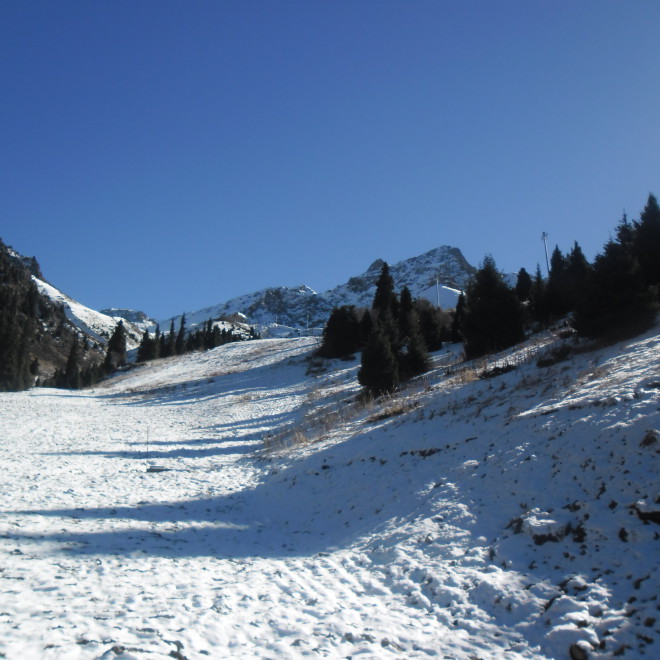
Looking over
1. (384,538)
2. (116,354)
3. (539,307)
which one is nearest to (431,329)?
(539,307)

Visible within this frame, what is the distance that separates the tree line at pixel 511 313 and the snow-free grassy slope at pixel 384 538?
106 inches

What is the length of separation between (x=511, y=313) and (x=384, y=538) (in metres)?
21.3

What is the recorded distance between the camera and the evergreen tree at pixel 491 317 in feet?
86.8

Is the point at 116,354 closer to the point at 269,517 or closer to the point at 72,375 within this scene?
the point at 72,375

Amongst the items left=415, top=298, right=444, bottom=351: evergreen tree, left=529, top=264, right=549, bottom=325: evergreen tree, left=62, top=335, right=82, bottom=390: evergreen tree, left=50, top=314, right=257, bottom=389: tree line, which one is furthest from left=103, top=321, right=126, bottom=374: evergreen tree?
left=529, top=264, right=549, bottom=325: evergreen tree

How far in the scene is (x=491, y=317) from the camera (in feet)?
86.9

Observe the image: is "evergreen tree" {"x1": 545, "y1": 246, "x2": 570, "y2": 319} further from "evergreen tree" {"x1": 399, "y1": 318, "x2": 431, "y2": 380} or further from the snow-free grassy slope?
the snow-free grassy slope

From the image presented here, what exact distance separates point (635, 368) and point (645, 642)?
799 cm

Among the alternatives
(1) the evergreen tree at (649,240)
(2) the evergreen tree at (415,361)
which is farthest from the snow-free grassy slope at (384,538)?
(1) the evergreen tree at (649,240)

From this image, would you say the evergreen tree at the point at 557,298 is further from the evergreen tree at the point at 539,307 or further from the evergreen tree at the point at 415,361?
the evergreen tree at the point at 415,361

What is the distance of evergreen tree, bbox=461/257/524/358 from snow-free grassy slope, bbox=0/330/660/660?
11.0m

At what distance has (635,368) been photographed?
11.0m

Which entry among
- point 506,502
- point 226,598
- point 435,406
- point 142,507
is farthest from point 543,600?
point 435,406

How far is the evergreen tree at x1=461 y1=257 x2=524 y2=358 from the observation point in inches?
1041
